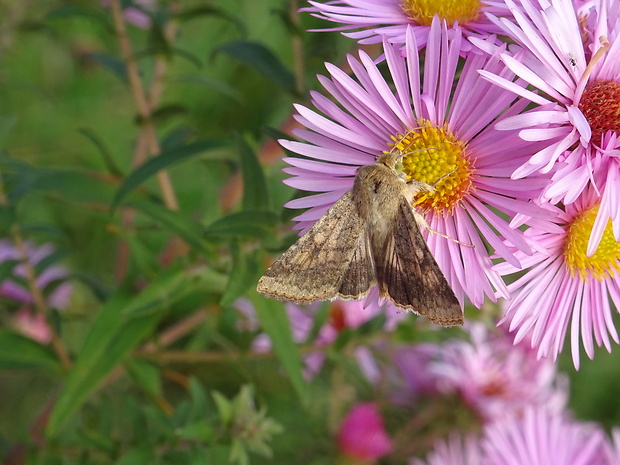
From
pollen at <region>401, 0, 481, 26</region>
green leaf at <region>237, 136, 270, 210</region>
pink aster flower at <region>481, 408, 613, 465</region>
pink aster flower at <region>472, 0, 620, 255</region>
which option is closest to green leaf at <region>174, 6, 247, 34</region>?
green leaf at <region>237, 136, 270, 210</region>

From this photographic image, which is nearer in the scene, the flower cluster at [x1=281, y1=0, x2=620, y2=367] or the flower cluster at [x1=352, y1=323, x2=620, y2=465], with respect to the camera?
the flower cluster at [x1=281, y1=0, x2=620, y2=367]

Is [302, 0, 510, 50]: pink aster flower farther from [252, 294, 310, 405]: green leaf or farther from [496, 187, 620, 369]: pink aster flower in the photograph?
[252, 294, 310, 405]: green leaf

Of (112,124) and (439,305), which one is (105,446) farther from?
(112,124)

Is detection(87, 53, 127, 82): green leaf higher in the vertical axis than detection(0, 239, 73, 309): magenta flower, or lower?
higher

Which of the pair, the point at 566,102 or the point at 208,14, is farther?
the point at 208,14

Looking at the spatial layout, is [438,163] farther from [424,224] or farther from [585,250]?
[585,250]

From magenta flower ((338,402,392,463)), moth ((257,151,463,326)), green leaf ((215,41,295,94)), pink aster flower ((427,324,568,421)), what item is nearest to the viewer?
moth ((257,151,463,326))

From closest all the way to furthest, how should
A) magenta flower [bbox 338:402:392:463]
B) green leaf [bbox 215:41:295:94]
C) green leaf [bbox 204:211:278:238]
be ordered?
green leaf [bbox 204:211:278:238] → green leaf [bbox 215:41:295:94] → magenta flower [bbox 338:402:392:463]

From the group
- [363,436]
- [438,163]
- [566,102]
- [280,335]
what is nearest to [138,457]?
[280,335]
